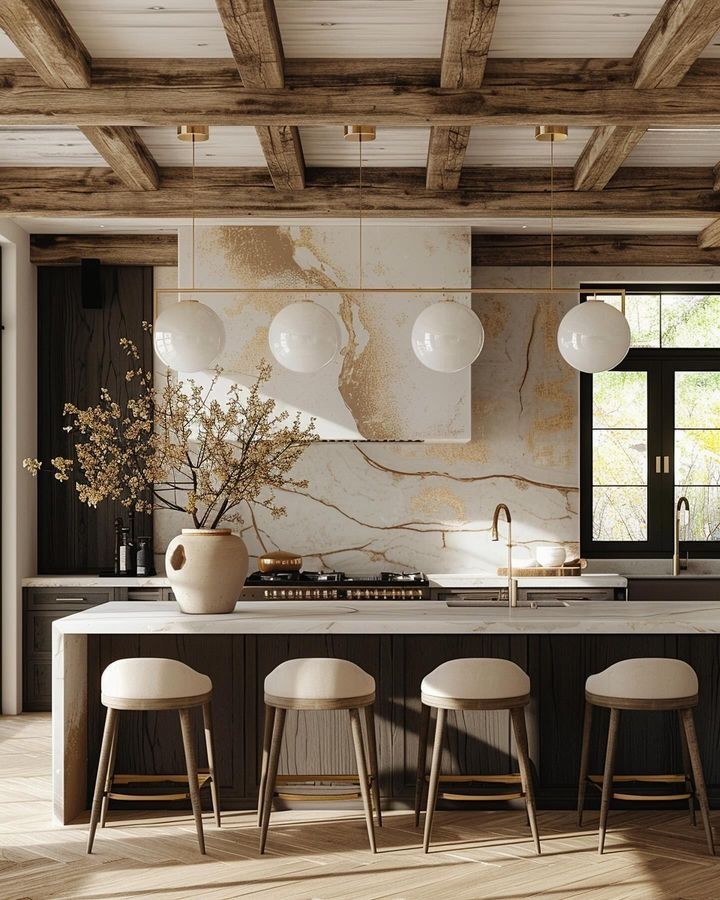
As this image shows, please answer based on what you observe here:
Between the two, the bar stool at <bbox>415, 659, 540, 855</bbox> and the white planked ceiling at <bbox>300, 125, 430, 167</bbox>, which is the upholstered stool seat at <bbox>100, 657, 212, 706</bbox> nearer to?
the bar stool at <bbox>415, 659, 540, 855</bbox>

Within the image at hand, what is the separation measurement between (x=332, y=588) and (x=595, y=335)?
8.25ft

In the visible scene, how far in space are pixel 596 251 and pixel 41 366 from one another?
12.3 ft

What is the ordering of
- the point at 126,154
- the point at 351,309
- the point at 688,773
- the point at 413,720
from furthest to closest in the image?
the point at 351,309
the point at 126,154
the point at 413,720
the point at 688,773

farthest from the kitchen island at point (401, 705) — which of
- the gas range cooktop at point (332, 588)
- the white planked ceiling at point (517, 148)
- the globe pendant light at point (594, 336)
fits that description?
the white planked ceiling at point (517, 148)

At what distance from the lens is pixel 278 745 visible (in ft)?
12.9

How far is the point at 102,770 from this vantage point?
13.0 feet

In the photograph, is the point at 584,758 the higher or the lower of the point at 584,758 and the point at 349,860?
the higher

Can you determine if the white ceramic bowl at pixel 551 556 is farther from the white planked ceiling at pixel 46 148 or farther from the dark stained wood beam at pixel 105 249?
the white planked ceiling at pixel 46 148

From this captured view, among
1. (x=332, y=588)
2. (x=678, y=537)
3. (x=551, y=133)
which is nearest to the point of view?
(x=551, y=133)

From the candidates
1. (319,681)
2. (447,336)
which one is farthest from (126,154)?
(319,681)

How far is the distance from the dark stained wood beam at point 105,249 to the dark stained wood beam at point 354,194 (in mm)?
1216

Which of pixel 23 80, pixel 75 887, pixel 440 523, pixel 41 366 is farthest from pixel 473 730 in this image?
pixel 41 366

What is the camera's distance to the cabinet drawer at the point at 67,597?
634 centimetres

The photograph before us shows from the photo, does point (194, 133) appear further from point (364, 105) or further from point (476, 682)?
point (476, 682)
